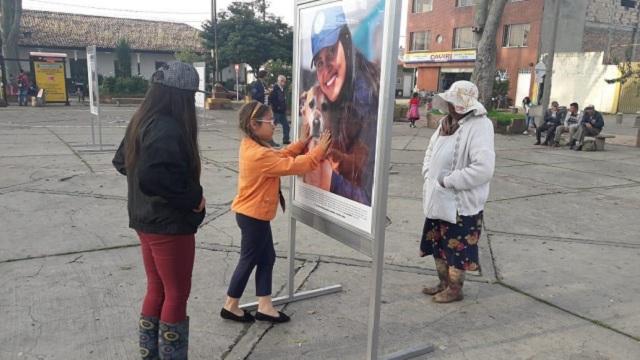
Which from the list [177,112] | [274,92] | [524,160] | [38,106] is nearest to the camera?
[177,112]

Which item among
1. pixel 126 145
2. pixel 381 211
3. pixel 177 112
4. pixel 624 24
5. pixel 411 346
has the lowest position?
pixel 411 346

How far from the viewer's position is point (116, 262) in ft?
14.0

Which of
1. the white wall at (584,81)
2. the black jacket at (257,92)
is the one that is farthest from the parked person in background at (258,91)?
the white wall at (584,81)

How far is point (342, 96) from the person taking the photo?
2781 millimetres

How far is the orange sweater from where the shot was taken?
2.89 meters

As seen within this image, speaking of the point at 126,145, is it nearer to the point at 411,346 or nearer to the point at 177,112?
the point at 177,112

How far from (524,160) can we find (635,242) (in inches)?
233

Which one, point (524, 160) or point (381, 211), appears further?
point (524, 160)

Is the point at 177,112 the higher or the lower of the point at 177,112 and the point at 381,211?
the higher

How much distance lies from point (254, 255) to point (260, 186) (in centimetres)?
48

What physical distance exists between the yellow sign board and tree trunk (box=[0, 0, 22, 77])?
6026 mm

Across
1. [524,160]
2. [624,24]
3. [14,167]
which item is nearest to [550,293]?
[524,160]

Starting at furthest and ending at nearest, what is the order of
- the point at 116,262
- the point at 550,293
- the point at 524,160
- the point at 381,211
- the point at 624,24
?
the point at 624,24 < the point at 524,160 < the point at 116,262 < the point at 550,293 < the point at 381,211

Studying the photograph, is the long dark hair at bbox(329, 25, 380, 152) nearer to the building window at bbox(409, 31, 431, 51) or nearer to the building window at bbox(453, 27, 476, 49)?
the building window at bbox(453, 27, 476, 49)
